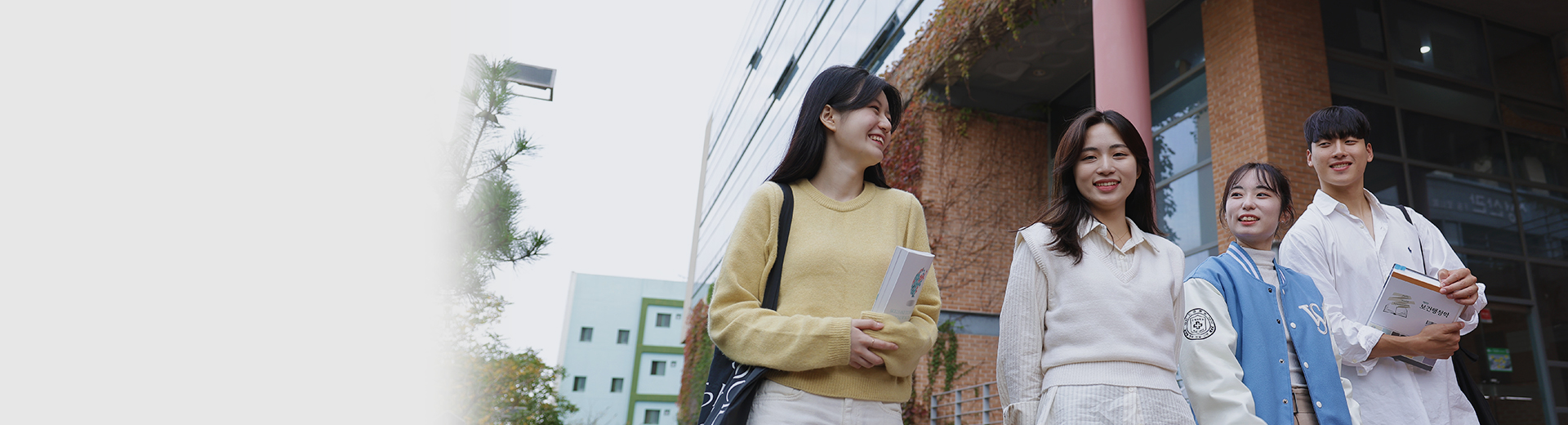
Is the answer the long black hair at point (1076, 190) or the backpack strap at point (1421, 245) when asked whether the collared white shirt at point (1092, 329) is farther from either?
the backpack strap at point (1421, 245)

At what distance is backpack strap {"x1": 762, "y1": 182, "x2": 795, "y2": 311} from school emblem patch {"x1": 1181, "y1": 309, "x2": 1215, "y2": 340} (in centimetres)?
108

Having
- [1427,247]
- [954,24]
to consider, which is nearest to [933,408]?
[954,24]

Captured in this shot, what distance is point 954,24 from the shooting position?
958cm

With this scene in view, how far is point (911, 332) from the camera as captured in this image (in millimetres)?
1653

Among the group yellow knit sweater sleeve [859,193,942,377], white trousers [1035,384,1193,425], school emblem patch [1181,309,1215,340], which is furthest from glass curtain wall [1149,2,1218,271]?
yellow knit sweater sleeve [859,193,942,377]

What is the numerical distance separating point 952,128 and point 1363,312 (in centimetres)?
894

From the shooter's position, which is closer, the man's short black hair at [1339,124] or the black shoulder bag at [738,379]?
the black shoulder bag at [738,379]

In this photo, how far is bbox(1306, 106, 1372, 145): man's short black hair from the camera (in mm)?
2668

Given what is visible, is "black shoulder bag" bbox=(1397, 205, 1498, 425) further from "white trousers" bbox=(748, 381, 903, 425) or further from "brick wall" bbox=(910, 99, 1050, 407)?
"brick wall" bbox=(910, 99, 1050, 407)

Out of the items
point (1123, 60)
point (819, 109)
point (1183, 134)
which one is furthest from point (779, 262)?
point (1183, 134)

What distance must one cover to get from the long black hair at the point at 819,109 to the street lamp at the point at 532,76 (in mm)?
3830

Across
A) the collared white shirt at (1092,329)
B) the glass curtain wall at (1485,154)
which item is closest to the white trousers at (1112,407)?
the collared white shirt at (1092,329)

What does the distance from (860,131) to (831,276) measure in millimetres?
365

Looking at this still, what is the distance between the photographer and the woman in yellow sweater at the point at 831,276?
1.62 m
